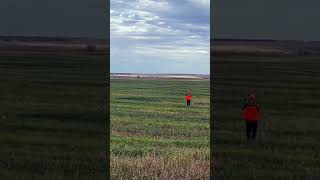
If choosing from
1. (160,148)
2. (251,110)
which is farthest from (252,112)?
(160,148)

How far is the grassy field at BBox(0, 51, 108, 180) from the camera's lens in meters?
10.4

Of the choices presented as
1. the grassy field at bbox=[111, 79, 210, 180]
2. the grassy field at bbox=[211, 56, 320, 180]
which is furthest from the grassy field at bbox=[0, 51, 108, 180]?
the grassy field at bbox=[211, 56, 320, 180]

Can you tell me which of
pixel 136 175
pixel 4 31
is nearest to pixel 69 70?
pixel 4 31

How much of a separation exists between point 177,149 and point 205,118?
28.5 ft

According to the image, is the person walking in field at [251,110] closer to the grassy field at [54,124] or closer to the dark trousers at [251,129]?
the dark trousers at [251,129]

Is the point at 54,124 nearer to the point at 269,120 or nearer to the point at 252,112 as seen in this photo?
the point at 269,120

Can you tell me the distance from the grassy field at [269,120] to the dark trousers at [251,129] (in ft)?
0.78

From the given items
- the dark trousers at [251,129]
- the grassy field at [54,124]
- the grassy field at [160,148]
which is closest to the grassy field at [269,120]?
the dark trousers at [251,129]

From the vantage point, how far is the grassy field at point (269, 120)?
35.9 ft

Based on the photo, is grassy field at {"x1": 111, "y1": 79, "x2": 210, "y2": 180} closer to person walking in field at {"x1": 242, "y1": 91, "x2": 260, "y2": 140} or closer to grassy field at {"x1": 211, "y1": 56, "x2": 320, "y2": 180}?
grassy field at {"x1": 211, "y1": 56, "x2": 320, "y2": 180}

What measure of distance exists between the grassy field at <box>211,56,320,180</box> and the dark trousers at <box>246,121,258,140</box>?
0.24 m

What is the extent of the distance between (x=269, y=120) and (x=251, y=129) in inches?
244

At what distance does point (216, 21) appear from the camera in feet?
31.8

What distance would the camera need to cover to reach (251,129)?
500 inches
